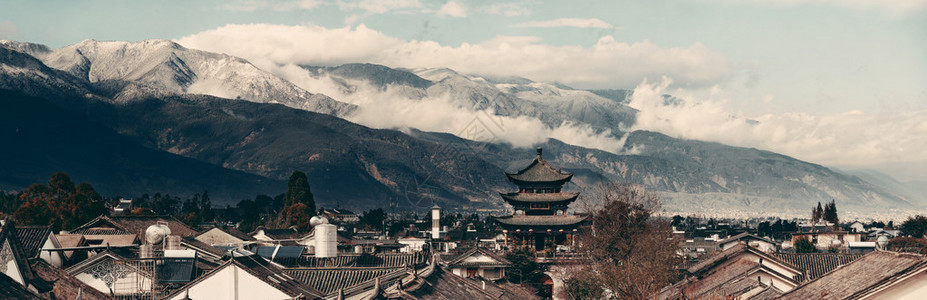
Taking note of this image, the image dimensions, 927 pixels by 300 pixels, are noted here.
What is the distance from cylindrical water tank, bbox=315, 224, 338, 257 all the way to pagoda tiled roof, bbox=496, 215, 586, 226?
74988 mm

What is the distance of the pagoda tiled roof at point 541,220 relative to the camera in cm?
14300

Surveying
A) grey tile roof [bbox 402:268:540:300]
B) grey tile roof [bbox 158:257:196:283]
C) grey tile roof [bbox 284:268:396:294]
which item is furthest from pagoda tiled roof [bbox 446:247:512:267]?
grey tile roof [bbox 158:257:196:283]

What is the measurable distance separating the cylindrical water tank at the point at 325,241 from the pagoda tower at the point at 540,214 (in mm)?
71602

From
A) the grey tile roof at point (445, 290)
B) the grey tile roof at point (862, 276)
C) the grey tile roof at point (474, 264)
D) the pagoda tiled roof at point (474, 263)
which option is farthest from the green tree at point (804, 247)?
the grey tile roof at point (862, 276)

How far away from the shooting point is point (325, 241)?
69.2 meters

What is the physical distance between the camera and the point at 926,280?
28047 millimetres

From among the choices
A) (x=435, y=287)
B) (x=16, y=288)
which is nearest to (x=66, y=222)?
(x=435, y=287)

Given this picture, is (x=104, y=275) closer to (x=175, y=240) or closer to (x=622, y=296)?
(x=175, y=240)

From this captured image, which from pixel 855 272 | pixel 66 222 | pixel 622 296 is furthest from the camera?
pixel 66 222

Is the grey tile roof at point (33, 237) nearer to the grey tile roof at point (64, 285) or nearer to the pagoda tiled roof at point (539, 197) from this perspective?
the grey tile roof at point (64, 285)

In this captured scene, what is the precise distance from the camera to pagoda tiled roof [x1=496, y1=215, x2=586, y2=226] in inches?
5630

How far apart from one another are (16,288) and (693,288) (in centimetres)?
4055

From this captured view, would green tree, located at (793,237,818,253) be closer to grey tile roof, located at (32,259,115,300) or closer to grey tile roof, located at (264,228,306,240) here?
grey tile roof, located at (264,228,306,240)

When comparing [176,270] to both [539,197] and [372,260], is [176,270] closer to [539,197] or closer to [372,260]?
[372,260]
